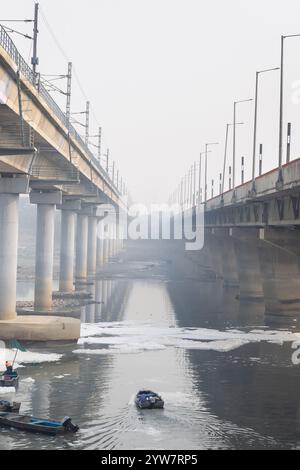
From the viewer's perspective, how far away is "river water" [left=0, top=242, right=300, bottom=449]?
3167 cm

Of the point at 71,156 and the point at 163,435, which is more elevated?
the point at 71,156

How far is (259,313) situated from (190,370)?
117ft

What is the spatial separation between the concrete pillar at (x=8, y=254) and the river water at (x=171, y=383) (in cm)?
459

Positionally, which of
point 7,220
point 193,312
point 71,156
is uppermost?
point 71,156

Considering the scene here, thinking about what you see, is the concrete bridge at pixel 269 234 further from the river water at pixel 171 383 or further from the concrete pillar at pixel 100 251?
the concrete pillar at pixel 100 251

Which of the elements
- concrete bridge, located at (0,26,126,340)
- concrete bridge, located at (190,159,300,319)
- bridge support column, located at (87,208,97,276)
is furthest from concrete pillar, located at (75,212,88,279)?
concrete bridge, located at (0,26,126,340)

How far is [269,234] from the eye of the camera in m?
72.6

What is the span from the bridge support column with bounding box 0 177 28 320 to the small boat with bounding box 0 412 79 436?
23474mm

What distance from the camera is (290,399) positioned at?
3944 cm

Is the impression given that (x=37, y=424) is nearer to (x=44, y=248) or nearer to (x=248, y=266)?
(x=44, y=248)

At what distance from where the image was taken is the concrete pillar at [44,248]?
77.1 m

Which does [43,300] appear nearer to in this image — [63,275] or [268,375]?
[63,275]
